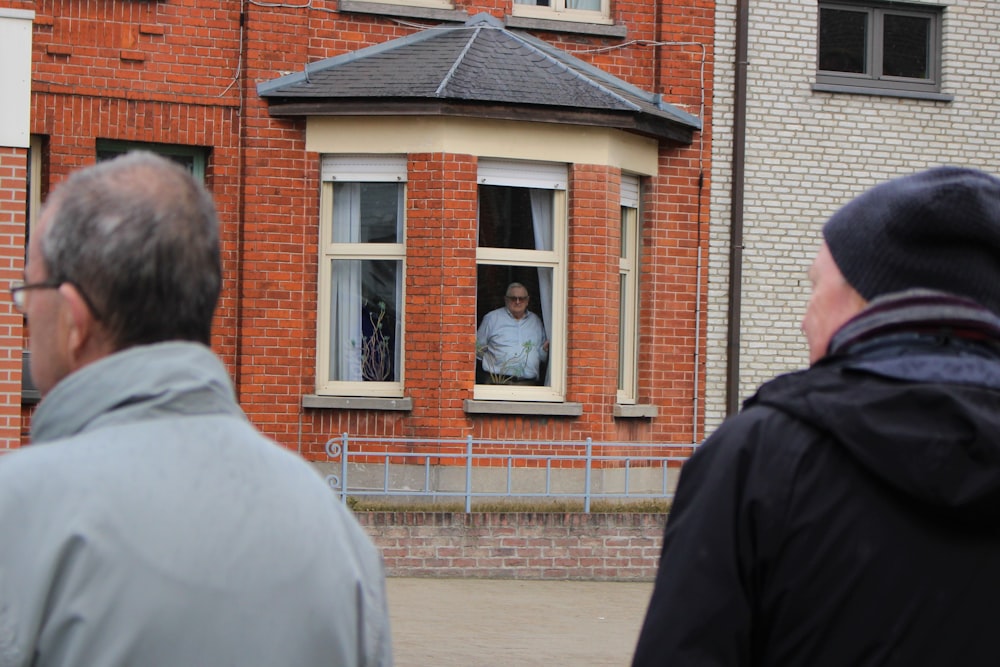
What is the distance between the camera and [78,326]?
204cm

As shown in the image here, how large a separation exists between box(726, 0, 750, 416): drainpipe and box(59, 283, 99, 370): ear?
12.7m

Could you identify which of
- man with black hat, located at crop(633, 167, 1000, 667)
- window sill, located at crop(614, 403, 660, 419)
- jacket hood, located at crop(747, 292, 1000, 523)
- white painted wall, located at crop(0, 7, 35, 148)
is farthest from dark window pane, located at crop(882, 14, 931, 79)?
man with black hat, located at crop(633, 167, 1000, 667)

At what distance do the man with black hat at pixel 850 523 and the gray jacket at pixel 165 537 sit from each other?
547 mm

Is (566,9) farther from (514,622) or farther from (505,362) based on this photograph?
(514,622)

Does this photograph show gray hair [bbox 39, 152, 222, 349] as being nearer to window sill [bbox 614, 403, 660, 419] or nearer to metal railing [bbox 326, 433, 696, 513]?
metal railing [bbox 326, 433, 696, 513]

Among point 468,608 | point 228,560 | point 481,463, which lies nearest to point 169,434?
point 228,560

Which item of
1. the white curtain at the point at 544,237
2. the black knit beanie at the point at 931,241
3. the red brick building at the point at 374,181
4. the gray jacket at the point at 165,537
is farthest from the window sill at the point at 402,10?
the gray jacket at the point at 165,537

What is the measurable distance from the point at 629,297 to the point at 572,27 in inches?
106

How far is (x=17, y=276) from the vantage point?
388 inches

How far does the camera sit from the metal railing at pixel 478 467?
12.6 metres

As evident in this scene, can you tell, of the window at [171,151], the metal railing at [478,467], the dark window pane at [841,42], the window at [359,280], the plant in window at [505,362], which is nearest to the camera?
the metal railing at [478,467]

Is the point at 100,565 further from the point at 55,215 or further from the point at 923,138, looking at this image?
the point at 923,138

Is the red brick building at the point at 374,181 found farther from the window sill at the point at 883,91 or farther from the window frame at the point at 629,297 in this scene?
the window sill at the point at 883,91

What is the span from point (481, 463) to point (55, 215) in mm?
10995
